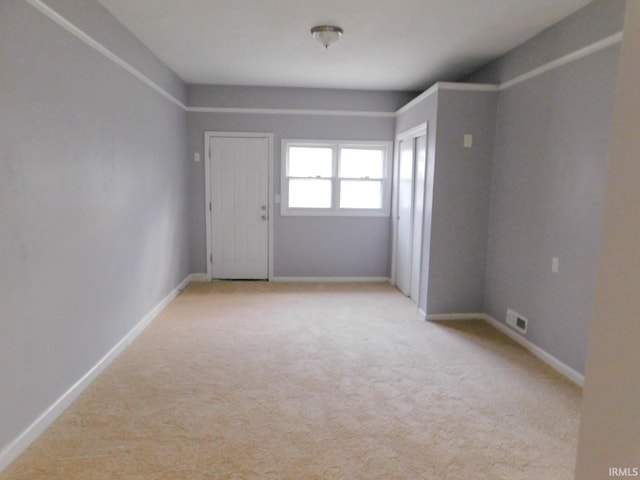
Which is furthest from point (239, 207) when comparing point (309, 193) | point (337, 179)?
point (337, 179)

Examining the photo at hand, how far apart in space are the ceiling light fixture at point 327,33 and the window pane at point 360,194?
2.55 meters

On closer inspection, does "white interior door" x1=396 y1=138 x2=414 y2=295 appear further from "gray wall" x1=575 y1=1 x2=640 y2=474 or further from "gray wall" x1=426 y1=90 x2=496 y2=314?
"gray wall" x1=575 y1=1 x2=640 y2=474

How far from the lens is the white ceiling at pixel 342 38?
2.98m

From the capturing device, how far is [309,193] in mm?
5828

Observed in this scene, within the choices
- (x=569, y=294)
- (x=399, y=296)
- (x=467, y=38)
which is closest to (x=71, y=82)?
(x=467, y=38)

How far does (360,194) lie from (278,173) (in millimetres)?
1191

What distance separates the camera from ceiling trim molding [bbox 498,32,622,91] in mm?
2672

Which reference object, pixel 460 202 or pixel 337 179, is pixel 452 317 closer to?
pixel 460 202

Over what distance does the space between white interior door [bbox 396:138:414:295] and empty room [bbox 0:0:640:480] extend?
0.05 m

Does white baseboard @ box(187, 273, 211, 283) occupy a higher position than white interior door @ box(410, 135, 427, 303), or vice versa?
white interior door @ box(410, 135, 427, 303)

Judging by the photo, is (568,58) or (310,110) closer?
(568,58)

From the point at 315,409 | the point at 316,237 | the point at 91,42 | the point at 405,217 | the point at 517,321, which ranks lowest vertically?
the point at 315,409

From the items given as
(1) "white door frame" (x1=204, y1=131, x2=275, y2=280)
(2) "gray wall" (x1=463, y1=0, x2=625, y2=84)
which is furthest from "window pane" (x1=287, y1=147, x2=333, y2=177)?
(2) "gray wall" (x1=463, y1=0, x2=625, y2=84)

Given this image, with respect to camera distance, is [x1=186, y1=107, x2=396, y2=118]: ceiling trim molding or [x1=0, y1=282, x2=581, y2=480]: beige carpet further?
[x1=186, y1=107, x2=396, y2=118]: ceiling trim molding
